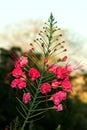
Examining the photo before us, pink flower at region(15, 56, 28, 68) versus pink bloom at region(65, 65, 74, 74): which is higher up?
pink flower at region(15, 56, 28, 68)

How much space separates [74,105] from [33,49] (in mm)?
6307

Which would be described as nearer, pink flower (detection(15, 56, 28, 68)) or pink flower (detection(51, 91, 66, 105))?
pink flower (detection(51, 91, 66, 105))

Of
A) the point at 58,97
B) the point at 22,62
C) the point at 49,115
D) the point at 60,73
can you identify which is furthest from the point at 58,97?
the point at 49,115

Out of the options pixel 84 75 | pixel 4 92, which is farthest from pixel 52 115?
pixel 84 75

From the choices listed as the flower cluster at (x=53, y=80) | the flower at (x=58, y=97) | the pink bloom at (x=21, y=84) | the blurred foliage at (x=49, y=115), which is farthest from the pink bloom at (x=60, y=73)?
the blurred foliage at (x=49, y=115)

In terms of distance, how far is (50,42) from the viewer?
16.6 feet

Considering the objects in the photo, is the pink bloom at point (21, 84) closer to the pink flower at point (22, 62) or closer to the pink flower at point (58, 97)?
the pink flower at point (22, 62)

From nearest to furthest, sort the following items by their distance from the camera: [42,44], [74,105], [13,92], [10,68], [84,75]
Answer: [42,44], [13,92], [74,105], [10,68], [84,75]

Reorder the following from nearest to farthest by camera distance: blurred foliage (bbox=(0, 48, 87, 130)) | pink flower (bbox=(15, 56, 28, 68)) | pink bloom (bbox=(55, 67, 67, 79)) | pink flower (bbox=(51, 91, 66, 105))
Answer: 1. pink bloom (bbox=(55, 67, 67, 79))
2. pink flower (bbox=(51, 91, 66, 105))
3. pink flower (bbox=(15, 56, 28, 68))
4. blurred foliage (bbox=(0, 48, 87, 130))

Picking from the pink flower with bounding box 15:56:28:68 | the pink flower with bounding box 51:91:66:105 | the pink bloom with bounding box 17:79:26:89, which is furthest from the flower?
the pink flower with bounding box 15:56:28:68

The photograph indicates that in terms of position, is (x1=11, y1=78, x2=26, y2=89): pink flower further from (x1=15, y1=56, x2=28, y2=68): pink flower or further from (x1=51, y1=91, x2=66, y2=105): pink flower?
(x1=51, y1=91, x2=66, y2=105): pink flower

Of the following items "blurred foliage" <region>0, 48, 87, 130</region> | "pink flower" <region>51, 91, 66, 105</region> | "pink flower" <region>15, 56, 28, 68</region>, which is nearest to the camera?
"pink flower" <region>51, 91, 66, 105</region>

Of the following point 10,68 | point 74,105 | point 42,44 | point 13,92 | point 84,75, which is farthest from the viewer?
point 84,75

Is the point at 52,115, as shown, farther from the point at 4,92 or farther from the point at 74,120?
the point at 4,92
